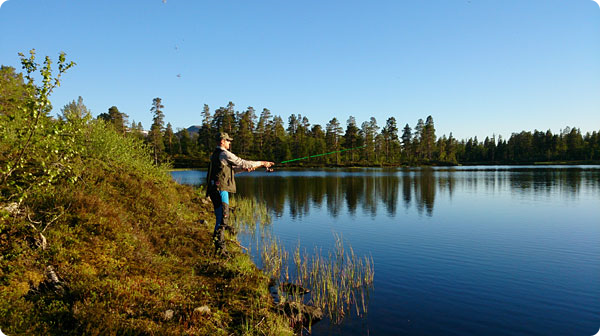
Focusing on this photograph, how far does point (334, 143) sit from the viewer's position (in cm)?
11506

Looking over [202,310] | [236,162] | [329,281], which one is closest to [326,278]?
[329,281]

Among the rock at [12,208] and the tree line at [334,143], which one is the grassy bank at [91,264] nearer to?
the rock at [12,208]

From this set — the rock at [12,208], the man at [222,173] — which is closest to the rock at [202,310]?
the man at [222,173]

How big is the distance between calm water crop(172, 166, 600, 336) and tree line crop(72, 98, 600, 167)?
83518 millimetres

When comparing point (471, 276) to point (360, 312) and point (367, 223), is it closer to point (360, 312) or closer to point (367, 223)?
point (360, 312)

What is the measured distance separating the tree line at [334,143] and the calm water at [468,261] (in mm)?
83518

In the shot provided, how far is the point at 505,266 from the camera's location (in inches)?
456

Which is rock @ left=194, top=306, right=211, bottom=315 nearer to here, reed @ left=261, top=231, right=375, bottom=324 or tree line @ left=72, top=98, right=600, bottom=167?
reed @ left=261, top=231, right=375, bottom=324

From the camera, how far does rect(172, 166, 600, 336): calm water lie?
7727 mm

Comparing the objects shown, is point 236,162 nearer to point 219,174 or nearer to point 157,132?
point 219,174

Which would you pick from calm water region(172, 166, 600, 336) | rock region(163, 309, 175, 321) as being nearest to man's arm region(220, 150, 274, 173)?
rock region(163, 309, 175, 321)

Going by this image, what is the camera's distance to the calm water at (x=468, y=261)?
7727 mm

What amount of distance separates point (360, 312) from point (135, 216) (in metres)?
7.14

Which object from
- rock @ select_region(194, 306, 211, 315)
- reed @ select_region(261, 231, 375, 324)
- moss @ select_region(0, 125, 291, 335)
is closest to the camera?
moss @ select_region(0, 125, 291, 335)
